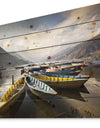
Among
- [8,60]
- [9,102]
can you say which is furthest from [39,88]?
[8,60]

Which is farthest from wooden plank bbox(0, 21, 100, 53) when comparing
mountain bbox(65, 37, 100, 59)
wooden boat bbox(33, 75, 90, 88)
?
wooden boat bbox(33, 75, 90, 88)

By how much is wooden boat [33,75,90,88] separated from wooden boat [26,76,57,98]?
0.06m

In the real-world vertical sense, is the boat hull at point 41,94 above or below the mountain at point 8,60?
below

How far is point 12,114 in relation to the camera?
1433mm

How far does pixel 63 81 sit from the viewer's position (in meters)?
1.33

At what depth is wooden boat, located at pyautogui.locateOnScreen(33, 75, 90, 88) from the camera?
4.20 ft

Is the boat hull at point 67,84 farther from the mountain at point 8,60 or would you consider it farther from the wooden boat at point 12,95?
the mountain at point 8,60

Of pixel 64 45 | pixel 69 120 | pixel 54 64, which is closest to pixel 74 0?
pixel 64 45

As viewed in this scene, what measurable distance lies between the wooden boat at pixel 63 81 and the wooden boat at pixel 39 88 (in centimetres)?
6

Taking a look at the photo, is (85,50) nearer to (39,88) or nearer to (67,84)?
(67,84)

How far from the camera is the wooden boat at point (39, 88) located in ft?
4.43

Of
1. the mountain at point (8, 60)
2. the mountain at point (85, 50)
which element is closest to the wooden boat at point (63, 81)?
the mountain at point (85, 50)

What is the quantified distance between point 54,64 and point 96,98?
2.36 feet

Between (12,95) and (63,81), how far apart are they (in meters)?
0.84
